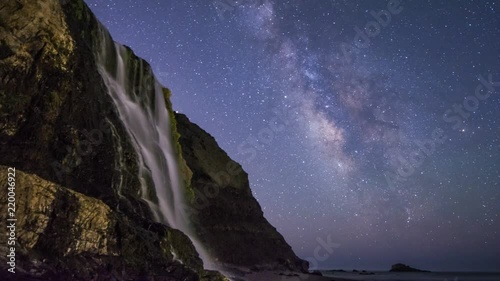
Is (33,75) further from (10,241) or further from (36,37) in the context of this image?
(10,241)

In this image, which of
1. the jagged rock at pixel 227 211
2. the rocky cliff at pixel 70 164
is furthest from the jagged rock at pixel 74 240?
the jagged rock at pixel 227 211

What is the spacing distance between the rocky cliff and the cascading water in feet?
2.40

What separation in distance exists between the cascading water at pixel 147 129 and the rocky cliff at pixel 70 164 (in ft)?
2.40

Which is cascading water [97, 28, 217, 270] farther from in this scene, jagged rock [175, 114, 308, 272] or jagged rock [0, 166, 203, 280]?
jagged rock [175, 114, 308, 272]

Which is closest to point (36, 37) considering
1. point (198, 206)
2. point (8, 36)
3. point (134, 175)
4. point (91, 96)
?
point (8, 36)

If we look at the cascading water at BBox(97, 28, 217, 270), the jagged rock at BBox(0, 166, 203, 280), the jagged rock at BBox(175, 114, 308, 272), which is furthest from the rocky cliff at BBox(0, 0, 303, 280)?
the jagged rock at BBox(175, 114, 308, 272)

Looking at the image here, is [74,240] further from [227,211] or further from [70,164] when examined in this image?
[227,211]

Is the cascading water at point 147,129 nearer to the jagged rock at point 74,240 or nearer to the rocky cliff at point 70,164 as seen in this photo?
the rocky cliff at point 70,164

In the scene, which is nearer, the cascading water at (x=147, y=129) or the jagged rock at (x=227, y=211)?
the cascading water at (x=147, y=129)

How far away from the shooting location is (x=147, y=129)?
2639 cm

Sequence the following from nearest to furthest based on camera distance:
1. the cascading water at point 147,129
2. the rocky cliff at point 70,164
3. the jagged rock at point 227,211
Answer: the rocky cliff at point 70,164, the cascading water at point 147,129, the jagged rock at point 227,211

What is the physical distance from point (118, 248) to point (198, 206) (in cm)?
3303

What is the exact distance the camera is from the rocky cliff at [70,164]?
11.1m

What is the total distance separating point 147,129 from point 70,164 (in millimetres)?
9410
